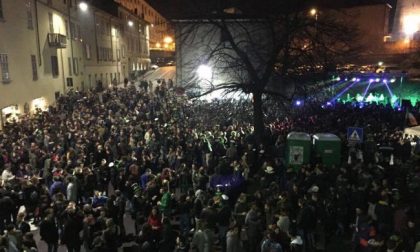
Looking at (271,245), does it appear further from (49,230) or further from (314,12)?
(314,12)

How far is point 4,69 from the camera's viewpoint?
23.5 metres

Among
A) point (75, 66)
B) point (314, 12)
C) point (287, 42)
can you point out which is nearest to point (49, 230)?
point (287, 42)

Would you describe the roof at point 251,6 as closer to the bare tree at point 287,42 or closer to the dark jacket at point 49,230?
the bare tree at point 287,42

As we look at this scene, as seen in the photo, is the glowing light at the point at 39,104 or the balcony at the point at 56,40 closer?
the glowing light at the point at 39,104

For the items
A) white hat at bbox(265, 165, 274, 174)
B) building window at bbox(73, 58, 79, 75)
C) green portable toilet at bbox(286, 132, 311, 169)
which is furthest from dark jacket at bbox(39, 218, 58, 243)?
building window at bbox(73, 58, 79, 75)

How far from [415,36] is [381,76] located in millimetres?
17577

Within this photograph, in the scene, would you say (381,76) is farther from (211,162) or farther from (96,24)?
(96,24)

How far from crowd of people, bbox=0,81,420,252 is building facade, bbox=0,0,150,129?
16.8 feet

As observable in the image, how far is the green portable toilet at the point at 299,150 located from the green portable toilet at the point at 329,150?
0.42m

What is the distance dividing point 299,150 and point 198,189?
5.12 meters

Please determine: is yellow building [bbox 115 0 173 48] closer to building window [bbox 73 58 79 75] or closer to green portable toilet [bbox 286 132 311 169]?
building window [bbox 73 58 79 75]

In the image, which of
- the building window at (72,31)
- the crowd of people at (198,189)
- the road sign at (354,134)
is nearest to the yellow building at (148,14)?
the building window at (72,31)

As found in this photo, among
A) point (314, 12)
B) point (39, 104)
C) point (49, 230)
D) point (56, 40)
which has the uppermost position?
point (314, 12)

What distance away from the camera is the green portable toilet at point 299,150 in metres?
15.7
